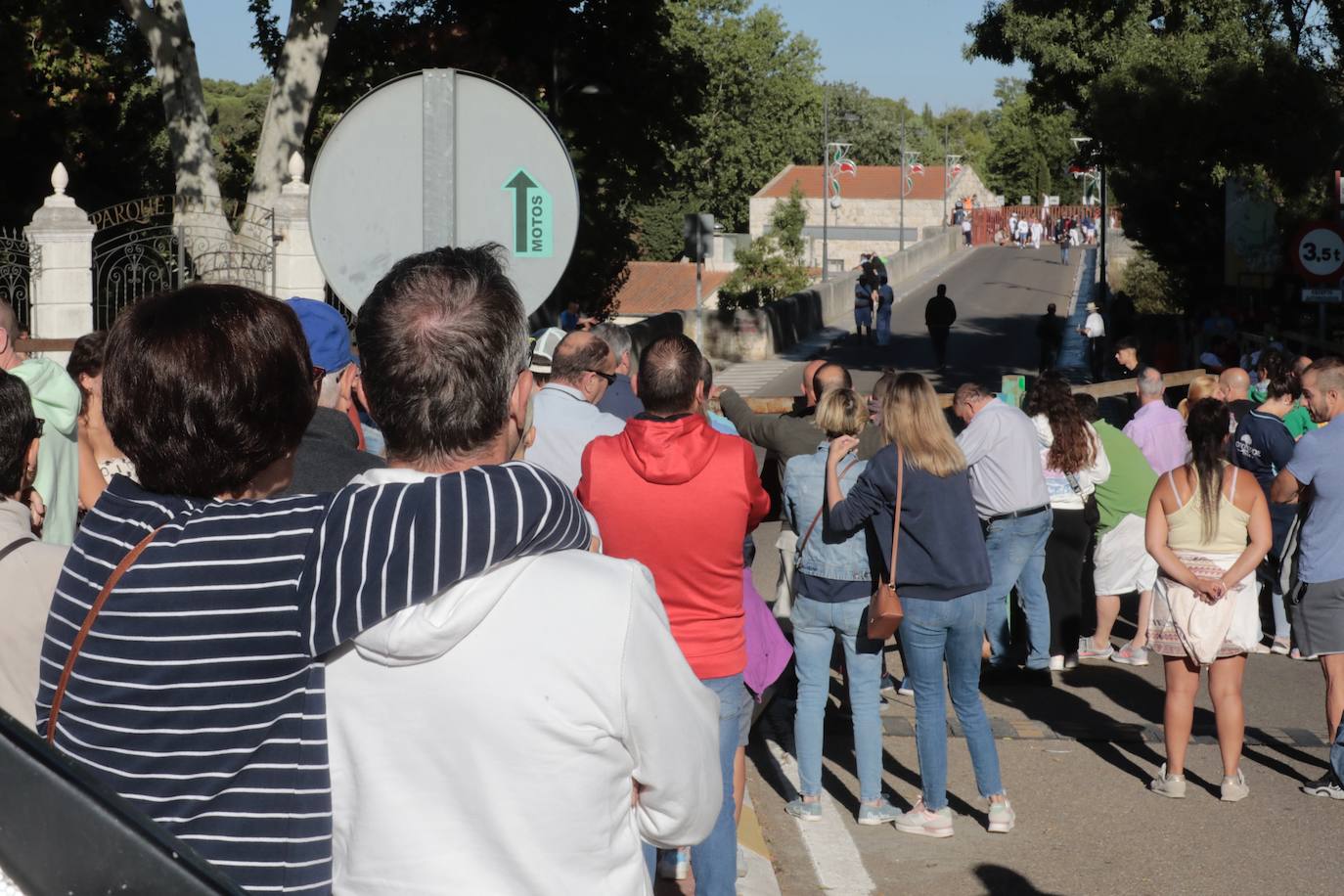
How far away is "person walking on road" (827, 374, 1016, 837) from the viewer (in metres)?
5.99

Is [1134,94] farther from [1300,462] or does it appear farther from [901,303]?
[901,303]

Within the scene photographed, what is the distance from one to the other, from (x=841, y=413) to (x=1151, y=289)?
36.5m

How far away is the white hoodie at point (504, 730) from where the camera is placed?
1.95 m

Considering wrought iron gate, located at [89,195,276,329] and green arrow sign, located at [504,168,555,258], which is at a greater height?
wrought iron gate, located at [89,195,276,329]

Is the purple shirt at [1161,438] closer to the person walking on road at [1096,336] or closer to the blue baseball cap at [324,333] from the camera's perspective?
the blue baseball cap at [324,333]

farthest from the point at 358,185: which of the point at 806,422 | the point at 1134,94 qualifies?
the point at 1134,94

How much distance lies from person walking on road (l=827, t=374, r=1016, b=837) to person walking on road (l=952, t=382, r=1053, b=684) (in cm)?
200

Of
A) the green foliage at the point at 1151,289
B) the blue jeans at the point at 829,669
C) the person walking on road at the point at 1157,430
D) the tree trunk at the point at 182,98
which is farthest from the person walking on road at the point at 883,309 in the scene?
the blue jeans at the point at 829,669

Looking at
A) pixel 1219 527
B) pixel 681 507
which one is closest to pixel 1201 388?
pixel 1219 527

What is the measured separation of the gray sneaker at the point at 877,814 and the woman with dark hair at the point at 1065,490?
9.68 ft

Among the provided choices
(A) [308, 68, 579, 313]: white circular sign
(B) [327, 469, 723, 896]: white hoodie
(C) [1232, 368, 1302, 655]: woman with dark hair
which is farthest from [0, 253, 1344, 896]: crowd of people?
(C) [1232, 368, 1302, 655]: woman with dark hair

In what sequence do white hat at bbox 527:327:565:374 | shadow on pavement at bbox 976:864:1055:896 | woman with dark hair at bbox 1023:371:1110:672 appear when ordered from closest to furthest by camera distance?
1. shadow on pavement at bbox 976:864:1055:896
2. white hat at bbox 527:327:565:374
3. woman with dark hair at bbox 1023:371:1110:672

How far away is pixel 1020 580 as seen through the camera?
8867 millimetres

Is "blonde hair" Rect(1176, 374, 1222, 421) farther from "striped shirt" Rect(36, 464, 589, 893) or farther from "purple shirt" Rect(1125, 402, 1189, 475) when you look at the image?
"striped shirt" Rect(36, 464, 589, 893)
